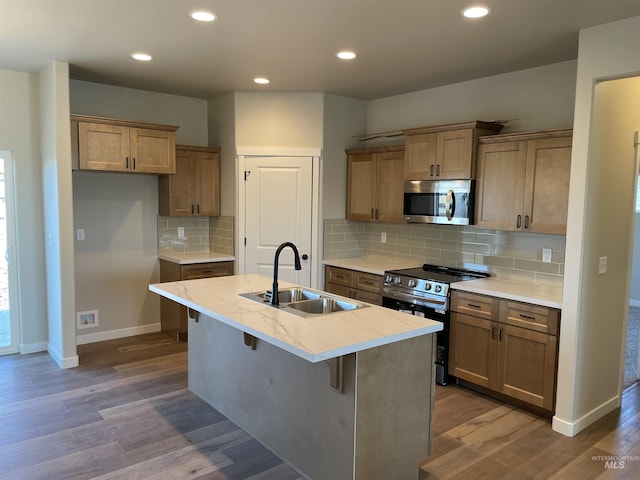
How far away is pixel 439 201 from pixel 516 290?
106 centimetres

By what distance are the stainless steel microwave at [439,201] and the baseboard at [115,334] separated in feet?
10.5

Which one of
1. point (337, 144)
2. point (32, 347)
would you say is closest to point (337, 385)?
point (337, 144)

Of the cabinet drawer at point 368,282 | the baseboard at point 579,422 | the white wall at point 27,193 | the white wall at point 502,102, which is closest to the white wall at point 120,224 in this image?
the white wall at point 27,193

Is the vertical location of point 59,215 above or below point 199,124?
below

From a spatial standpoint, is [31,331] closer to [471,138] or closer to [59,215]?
[59,215]

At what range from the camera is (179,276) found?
4949 mm

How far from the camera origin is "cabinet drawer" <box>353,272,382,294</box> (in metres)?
Answer: 4.53

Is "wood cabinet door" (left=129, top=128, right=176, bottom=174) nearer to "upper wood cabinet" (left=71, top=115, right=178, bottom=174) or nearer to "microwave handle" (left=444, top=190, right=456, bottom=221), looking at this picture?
"upper wood cabinet" (left=71, top=115, right=178, bottom=174)

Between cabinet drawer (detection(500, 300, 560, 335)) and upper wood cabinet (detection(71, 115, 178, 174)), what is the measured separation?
3502 millimetres

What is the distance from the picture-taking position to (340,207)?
5328mm

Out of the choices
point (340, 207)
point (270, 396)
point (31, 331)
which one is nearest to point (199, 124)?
point (340, 207)

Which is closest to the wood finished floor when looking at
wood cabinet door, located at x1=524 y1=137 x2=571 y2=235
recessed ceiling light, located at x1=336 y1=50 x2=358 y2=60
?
wood cabinet door, located at x1=524 y1=137 x2=571 y2=235

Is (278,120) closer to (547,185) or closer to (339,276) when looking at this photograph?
(339,276)

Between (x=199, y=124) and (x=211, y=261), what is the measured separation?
66.8 inches
